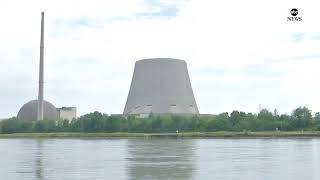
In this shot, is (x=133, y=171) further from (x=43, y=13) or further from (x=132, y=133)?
(x=43, y=13)

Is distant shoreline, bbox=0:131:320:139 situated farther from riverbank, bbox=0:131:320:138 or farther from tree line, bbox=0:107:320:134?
tree line, bbox=0:107:320:134

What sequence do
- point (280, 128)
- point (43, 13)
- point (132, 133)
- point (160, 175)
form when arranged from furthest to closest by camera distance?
point (43, 13), point (132, 133), point (280, 128), point (160, 175)

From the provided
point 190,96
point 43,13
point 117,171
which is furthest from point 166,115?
point 117,171

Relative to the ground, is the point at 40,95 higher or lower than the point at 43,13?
lower

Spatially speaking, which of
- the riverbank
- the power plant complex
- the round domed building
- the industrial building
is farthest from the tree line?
the industrial building

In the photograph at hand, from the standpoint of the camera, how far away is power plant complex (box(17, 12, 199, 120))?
84.4 metres

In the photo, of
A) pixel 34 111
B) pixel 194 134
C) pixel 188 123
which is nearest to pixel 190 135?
pixel 194 134

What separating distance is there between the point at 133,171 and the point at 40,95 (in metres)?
78.6

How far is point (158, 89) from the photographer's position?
283ft

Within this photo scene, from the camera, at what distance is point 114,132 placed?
8550 cm

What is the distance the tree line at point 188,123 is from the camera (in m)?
79.1

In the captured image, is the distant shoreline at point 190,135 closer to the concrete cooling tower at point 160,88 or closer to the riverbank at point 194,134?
the riverbank at point 194,134

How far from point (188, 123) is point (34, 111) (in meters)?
39.0

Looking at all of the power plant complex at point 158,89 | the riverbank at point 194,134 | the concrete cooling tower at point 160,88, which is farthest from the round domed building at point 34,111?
the concrete cooling tower at point 160,88
